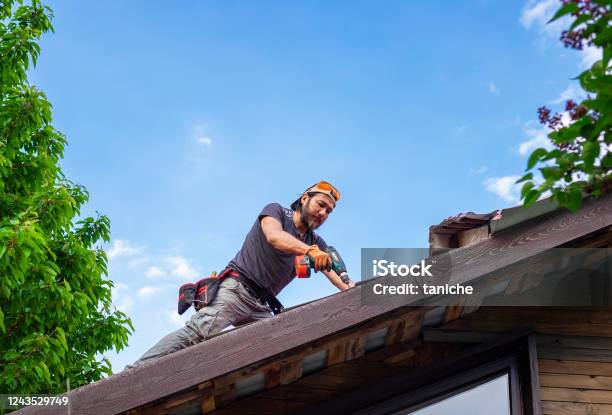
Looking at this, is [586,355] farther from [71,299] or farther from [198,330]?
[71,299]

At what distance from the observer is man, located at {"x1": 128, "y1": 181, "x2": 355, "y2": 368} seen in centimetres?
541

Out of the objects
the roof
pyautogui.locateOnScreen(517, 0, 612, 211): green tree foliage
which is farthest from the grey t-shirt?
pyautogui.locateOnScreen(517, 0, 612, 211): green tree foliage

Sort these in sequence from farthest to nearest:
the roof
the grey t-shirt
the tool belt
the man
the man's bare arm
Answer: the grey t-shirt → the tool belt → the man → the man's bare arm → the roof

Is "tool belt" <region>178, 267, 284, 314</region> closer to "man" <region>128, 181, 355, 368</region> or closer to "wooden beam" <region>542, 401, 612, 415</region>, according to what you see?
"man" <region>128, 181, 355, 368</region>

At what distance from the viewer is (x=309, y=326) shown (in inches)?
167

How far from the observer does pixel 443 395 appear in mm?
5082

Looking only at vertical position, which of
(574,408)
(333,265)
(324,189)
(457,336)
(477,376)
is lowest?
(574,408)

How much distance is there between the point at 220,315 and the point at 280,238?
73cm

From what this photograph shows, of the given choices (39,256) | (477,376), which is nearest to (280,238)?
(477,376)

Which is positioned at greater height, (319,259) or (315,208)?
(315,208)

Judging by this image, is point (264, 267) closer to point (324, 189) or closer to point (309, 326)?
point (324, 189)

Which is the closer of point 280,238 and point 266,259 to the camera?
point 280,238

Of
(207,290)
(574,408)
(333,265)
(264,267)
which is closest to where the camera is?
(574,408)

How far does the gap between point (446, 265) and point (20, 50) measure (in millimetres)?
9327
